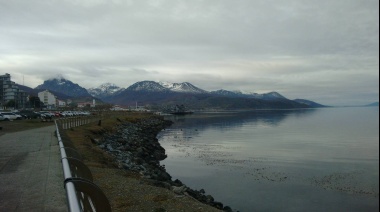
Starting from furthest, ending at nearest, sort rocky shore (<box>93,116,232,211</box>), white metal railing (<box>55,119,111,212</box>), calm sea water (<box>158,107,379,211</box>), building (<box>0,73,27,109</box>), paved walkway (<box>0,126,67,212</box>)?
building (<box>0,73,27,109</box>) < calm sea water (<box>158,107,379,211</box>) < rocky shore (<box>93,116,232,211</box>) < paved walkway (<box>0,126,67,212</box>) < white metal railing (<box>55,119,111,212</box>)

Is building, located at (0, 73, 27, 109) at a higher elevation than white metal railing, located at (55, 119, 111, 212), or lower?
higher

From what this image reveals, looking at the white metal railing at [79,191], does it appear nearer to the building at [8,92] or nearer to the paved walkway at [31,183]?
the paved walkway at [31,183]

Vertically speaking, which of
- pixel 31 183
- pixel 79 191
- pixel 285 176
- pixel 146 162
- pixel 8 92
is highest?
pixel 8 92

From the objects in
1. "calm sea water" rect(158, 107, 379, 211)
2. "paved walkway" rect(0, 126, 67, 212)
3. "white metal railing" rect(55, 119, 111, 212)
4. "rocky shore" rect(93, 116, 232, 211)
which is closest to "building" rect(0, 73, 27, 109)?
"rocky shore" rect(93, 116, 232, 211)

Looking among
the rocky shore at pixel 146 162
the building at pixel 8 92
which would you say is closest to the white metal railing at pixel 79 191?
the rocky shore at pixel 146 162

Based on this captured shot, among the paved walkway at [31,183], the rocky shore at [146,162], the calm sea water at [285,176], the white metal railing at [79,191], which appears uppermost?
the white metal railing at [79,191]

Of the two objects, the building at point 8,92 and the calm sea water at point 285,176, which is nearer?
the calm sea water at point 285,176

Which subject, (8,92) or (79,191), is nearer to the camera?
(79,191)

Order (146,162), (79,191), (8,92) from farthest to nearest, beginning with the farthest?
(8,92)
(146,162)
(79,191)

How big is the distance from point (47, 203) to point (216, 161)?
25.4 metres

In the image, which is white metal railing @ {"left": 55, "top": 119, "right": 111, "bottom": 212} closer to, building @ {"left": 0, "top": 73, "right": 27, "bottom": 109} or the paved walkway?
the paved walkway

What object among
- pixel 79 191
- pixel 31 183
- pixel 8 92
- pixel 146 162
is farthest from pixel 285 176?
pixel 8 92

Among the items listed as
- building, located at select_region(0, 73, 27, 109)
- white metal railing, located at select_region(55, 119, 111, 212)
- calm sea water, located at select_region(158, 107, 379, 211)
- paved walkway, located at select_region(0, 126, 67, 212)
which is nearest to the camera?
white metal railing, located at select_region(55, 119, 111, 212)

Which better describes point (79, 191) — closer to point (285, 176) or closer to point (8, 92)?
point (285, 176)
